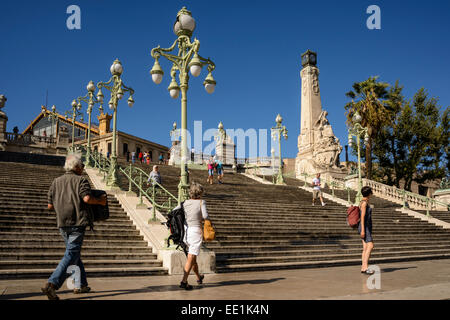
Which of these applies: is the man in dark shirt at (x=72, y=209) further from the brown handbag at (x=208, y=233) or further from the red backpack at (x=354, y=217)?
the red backpack at (x=354, y=217)

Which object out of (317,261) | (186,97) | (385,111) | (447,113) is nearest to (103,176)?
(186,97)

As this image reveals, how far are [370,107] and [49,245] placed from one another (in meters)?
30.4

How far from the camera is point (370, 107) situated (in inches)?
1337

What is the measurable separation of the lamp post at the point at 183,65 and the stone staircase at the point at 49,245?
5.56 feet

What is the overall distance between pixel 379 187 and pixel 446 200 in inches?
163

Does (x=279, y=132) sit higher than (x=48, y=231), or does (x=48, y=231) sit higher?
(x=279, y=132)

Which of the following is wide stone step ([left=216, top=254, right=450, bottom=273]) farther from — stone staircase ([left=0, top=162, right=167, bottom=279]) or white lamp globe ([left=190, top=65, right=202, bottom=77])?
white lamp globe ([left=190, top=65, right=202, bottom=77])

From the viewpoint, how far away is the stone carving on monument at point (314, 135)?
36.1m

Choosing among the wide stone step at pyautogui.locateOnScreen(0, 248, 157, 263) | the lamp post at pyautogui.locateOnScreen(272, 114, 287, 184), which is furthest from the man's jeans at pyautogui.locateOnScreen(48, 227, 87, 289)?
the lamp post at pyautogui.locateOnScreen(272, 114, 287, 184)

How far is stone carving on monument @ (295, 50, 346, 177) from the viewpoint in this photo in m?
36.1

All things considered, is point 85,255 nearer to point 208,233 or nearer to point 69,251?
point 208,233

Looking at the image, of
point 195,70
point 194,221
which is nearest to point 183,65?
point 195,70

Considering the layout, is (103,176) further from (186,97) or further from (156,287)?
(156,287)
